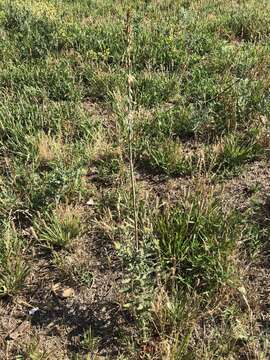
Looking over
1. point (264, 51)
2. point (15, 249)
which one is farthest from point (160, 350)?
point (264, 51)

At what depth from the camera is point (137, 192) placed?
4.60m

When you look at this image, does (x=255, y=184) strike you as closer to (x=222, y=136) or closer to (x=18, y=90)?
(x=222, y=136)

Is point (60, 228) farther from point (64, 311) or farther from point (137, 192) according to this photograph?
point (137, 192)

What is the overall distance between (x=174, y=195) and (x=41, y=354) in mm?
2038

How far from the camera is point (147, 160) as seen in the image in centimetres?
511

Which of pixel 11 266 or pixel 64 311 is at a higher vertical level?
pixel 11 266

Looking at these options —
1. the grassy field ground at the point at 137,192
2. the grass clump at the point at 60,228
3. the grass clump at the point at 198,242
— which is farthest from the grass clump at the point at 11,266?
the grass clump at the point at 198,242

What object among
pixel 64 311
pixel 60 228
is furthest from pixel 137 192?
pixel 64 311

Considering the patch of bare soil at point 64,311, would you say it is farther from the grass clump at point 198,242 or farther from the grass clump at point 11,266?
the grass clump at point 198,242

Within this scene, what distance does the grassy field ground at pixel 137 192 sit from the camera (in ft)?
11.3

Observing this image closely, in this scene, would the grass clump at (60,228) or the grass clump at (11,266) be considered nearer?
the grass clump at (11,266)

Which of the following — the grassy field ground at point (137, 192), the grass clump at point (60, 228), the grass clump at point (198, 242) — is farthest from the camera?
the grass clump at point (60, 228)

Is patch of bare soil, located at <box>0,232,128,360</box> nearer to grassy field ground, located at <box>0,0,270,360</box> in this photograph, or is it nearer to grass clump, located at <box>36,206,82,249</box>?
grassy field ground, located at <box>0,0,270,360</box>

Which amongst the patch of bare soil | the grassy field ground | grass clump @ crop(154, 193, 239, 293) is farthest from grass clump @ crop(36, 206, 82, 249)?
grass clump @ crop(154, 193, 239, 293)
